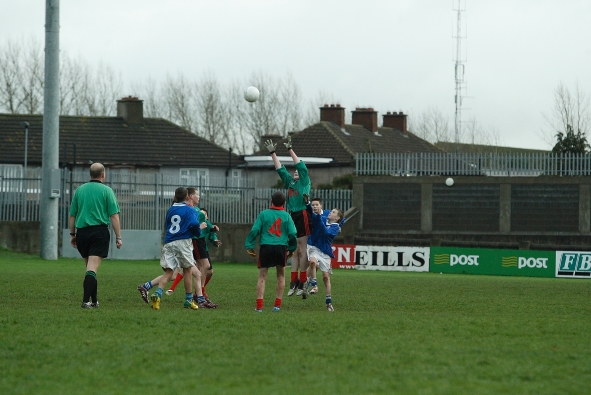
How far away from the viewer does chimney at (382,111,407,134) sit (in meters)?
64.4

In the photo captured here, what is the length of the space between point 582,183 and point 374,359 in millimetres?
28826

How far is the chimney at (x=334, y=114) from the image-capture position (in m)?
56.8

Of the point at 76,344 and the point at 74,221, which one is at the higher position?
the point at 74,221

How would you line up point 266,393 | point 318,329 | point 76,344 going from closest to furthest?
point 266,393
point 76,344
point 318,329

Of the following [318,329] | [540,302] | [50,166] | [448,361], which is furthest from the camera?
[50,166]

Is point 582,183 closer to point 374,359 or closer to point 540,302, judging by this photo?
point 540,302

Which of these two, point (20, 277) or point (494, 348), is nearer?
point (494, 348)

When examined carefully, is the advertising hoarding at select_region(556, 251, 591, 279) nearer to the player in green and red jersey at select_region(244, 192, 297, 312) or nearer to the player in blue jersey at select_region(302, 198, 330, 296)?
the player in blue jersey at select_region(302, 198, 330, 296)

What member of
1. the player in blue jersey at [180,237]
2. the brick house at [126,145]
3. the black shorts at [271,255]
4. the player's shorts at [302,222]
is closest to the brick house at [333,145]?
the brick house at [126,145]

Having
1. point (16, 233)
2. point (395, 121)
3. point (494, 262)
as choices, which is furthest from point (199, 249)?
point (395, 121)

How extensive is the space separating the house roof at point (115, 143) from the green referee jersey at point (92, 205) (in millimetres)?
36582

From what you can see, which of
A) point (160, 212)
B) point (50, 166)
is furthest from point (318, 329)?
point (160, 212)

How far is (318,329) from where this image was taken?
10852mm

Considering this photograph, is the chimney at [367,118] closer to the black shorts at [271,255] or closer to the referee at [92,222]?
the black shorts at [271,255]
